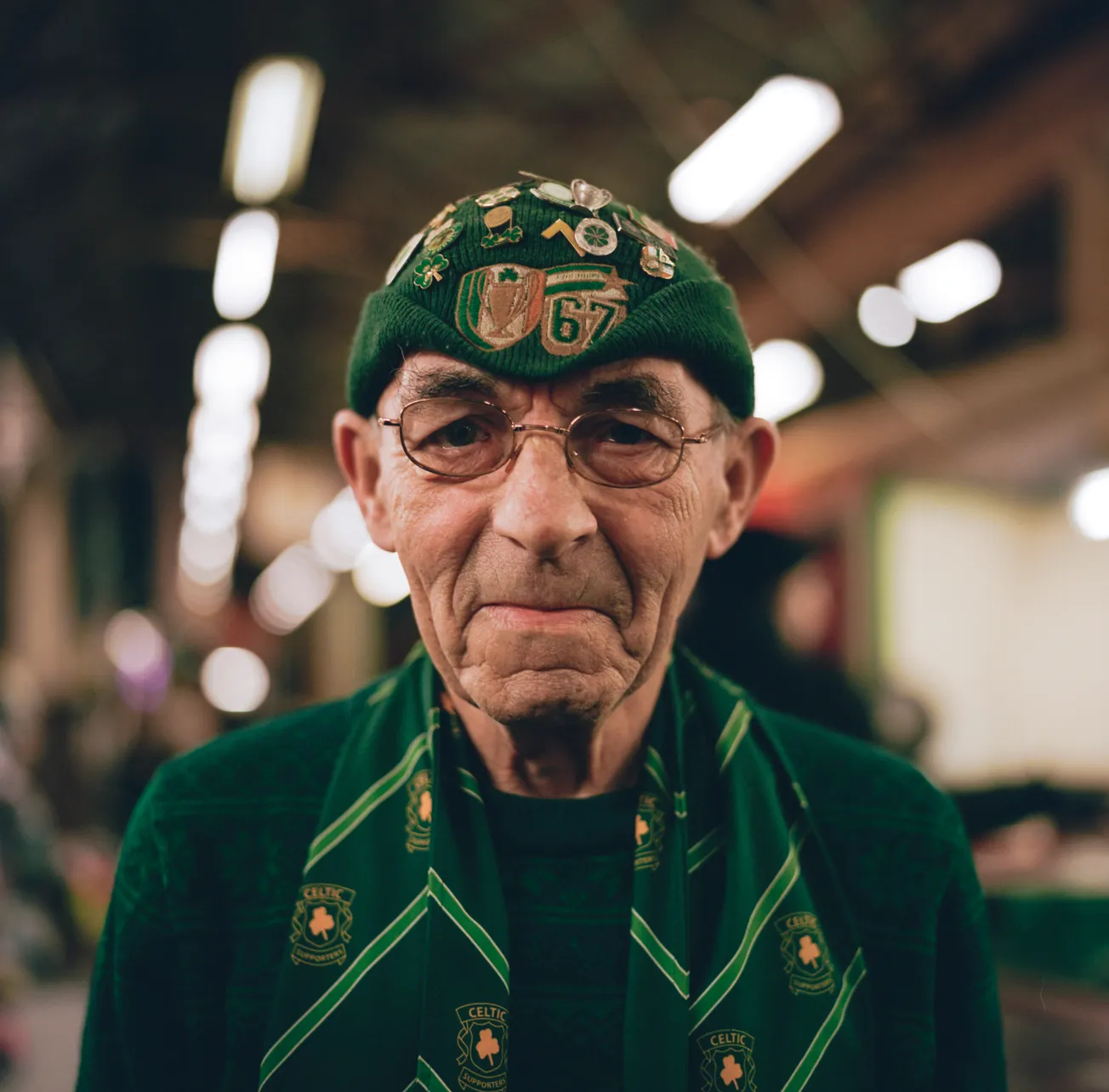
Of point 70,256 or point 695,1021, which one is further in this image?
point 70,256

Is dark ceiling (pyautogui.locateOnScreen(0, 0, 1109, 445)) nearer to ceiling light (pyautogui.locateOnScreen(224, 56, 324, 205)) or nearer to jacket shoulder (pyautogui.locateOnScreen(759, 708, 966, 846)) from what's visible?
ceiling light (pyautogui.locateOnScreen(224, 56, 324, 205))

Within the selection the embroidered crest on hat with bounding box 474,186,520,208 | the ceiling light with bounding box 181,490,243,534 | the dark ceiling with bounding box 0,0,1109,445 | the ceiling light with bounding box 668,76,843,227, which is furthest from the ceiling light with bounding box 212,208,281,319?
the ceiling light with bounding box 181,490,243,534

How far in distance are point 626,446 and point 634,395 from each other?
0.07 meters

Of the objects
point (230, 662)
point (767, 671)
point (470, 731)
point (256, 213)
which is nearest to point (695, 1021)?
point (470, 731)

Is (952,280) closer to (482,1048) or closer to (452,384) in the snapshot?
(452,384)

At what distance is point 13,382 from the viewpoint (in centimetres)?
991

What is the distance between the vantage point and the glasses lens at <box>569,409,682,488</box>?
1.34 m

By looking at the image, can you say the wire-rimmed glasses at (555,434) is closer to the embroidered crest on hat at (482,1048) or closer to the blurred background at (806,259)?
the embroidered crest on hat at (482,1048)

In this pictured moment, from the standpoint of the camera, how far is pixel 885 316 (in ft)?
20.5

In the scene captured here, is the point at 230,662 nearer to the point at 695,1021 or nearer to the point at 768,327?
the point at 768,327

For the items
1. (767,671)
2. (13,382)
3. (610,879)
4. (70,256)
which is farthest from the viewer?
(13,382)

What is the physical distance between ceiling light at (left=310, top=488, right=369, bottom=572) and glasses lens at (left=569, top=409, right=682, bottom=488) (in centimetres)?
1107

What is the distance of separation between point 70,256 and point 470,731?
27.2 ft

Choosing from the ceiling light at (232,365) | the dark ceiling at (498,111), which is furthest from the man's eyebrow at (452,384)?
the ceiling light at (232,365)
